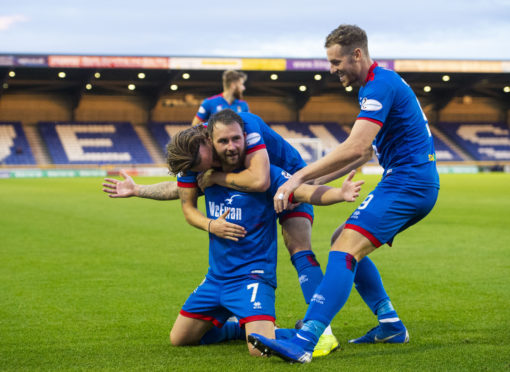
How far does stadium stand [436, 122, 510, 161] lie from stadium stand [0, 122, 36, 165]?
96.4ft

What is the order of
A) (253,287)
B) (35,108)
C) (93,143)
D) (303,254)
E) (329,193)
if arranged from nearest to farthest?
(329,193)
(253,287)
(303,254)
(93,143)
(35,108)

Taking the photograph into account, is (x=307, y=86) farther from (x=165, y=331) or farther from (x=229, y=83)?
(x=165, y=331)

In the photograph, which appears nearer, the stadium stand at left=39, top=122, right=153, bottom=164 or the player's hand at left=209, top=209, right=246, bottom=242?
the player's hand at left=209, top=209, right=246, bottom=242

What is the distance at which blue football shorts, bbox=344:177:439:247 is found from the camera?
13.2 ft

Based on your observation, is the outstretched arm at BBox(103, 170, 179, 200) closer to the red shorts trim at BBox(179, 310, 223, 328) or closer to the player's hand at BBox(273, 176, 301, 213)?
the red shorts trim at BBox(179, 310, 223, 328)

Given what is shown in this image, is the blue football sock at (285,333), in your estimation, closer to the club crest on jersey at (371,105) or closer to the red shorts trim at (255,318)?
the red shorts trim at (255,318)

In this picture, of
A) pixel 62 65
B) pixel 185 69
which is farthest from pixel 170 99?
pixel 62 65

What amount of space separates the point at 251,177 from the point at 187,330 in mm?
1097

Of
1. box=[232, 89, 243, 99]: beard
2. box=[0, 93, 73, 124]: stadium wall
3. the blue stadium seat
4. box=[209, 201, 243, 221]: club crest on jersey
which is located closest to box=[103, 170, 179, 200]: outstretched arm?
box=[209, 201, 243, 221]: club crest on jersey

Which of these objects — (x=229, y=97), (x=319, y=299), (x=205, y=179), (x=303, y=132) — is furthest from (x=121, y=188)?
(x=303, y=132)

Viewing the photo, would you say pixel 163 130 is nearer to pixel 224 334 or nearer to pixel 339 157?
pixel 224 334

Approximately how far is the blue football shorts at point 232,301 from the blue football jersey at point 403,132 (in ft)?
3.68

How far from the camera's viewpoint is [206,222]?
4504 millimetres

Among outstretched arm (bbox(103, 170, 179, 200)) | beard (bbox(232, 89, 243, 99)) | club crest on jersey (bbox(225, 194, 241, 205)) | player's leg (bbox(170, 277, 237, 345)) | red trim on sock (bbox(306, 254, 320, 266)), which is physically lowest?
player's leg (bbox(170, 277, 237, 345))
